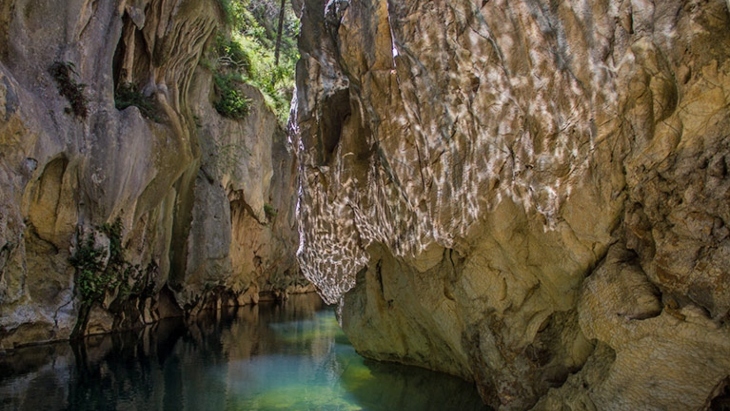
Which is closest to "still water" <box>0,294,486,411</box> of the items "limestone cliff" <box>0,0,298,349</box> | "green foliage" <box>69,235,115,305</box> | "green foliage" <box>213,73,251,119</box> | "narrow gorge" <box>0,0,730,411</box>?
"narrow gorge" <box>0,0,730,411</box>

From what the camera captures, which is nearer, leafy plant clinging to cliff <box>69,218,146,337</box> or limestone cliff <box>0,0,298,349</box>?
limestone cliff <box>0,0,298,349</box>

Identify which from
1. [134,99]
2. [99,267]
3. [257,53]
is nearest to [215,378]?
[99,267]

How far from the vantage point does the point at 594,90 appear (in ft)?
16.7

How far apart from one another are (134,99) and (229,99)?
5085mm

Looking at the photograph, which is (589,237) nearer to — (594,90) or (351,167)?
(594,90)

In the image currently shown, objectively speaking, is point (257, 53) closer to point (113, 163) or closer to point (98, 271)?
point (113, 163)

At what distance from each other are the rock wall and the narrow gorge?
0.02 metres

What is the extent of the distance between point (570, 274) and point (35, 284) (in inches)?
415

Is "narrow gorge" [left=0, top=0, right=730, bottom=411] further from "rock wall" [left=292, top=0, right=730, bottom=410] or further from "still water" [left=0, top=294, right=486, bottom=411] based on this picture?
"still water" [left=0, top=294, right=486, bottom=411]

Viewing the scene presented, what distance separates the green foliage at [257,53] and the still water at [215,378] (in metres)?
9.35

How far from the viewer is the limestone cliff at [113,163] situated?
1000 cm

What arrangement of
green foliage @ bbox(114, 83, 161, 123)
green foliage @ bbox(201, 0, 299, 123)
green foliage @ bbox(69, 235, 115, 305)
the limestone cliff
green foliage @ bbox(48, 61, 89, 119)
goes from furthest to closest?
green foliage @ bbox(201, 0, 299, 123), green foliage @ bbox(114, 83, 161, 123), green foliage @ bbox(69, 235, 115, 305), green foliage @ bbox(48, 61, 89, 119), the limestone cliff

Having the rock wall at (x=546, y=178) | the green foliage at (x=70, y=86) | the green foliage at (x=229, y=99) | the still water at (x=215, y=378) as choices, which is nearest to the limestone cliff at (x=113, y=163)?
Answer: the green foliage at (x=70, y=86)

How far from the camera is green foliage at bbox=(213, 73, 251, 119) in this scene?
714 inches
